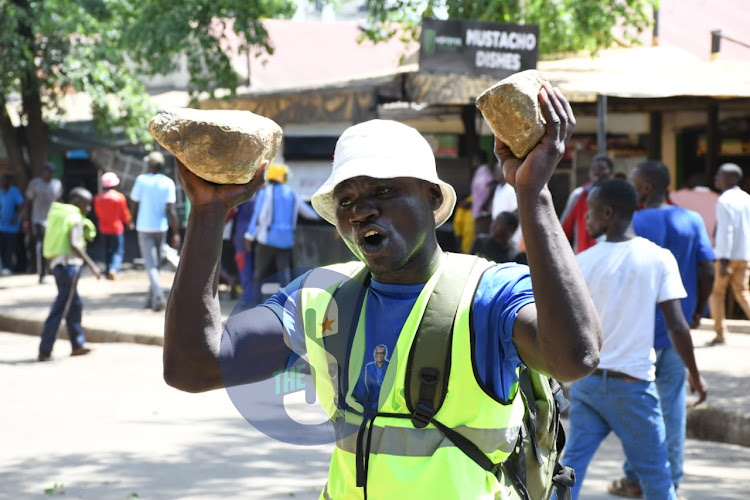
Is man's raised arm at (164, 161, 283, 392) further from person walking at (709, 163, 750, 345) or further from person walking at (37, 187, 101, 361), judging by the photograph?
person walking at (709, 163, 750, 345)

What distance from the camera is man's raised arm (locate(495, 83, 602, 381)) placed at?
2.14 meters

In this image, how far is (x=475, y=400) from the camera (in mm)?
2361

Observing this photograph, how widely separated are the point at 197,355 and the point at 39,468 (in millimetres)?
4788

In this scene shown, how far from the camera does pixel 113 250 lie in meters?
19.0

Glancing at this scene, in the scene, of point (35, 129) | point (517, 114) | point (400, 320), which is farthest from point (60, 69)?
point (517, 114)

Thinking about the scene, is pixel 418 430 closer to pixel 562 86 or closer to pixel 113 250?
pixel 562 86

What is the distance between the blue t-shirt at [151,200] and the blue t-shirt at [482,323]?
10.9 meters

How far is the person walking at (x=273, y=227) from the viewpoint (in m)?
12.8

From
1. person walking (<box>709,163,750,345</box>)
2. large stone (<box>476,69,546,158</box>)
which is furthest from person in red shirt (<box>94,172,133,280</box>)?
large stone (<box>476,69,546,158</box>)

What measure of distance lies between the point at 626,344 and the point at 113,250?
49.2ft

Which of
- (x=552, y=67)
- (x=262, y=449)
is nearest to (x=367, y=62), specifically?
(x=552, y=67)

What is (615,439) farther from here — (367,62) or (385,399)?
(367,62)

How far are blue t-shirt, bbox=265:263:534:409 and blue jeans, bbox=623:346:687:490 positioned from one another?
11.2ft

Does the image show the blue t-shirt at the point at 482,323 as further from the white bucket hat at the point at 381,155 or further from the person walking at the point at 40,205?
the person walking at the point at 40,205
